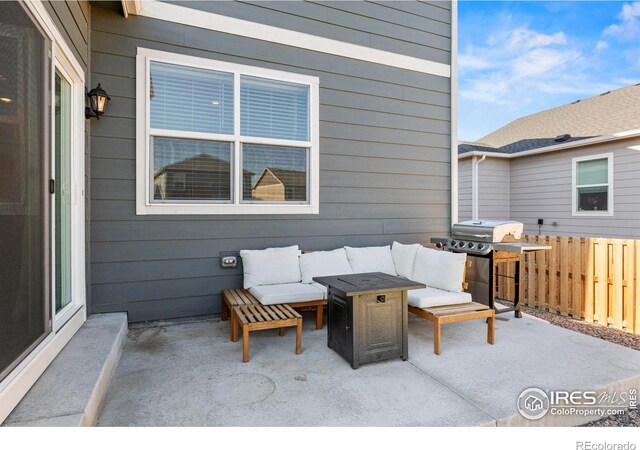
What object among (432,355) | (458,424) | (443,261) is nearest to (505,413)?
(458,424)

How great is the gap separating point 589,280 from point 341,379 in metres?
3.64

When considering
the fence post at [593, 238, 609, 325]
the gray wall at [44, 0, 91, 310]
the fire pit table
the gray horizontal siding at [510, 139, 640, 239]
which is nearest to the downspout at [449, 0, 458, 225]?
the fence post at [593, 238, 609, 325]

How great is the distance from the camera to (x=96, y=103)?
3348 mm

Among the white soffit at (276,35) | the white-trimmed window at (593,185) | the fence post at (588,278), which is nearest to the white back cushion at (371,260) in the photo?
the fence post at (588,278)

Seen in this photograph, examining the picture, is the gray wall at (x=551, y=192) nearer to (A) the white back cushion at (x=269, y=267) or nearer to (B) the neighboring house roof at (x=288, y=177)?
(B) the neighboring house roof at (x=288, y=177)

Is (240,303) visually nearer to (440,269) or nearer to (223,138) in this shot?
(223,138)

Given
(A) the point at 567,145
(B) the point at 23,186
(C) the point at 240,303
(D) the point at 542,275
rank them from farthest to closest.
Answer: (A) the point at 567,145 → (D) the point at 542,275 → (C) the point at 240,303 → (B) the point at 23,186

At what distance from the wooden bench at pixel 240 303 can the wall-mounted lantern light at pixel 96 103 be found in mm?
2163

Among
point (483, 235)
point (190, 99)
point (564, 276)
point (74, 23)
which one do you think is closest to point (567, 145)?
point (564, 276)

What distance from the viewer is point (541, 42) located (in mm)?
6801

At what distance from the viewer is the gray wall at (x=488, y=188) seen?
874 centimetres

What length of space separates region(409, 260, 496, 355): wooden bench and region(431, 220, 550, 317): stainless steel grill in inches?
27.4
